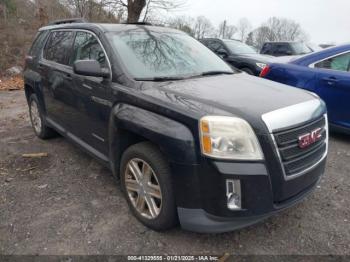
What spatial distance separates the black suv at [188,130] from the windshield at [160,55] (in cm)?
1

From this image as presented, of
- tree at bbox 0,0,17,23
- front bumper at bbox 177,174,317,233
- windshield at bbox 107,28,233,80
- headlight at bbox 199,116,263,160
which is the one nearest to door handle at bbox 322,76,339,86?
windshield at bbox 107,28,233,80

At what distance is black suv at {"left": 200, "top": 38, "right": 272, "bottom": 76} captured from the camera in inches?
332

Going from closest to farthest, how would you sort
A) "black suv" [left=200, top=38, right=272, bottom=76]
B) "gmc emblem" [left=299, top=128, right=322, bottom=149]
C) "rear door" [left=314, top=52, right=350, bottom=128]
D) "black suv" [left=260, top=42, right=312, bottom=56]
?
"gmc emblem" [left=299, top=128, right=322, bottom=149], "rear door" [left=314, top=52, right=350, bottom=128], "black suv" [left=200, top=38, right=272, bottom=76], "black suv" [left=260, top=42, right=312, bottom=56]

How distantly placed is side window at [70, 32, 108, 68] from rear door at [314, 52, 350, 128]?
342cm

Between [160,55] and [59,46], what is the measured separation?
1.84 metres

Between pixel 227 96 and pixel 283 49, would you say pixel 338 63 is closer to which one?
pixel 227 96

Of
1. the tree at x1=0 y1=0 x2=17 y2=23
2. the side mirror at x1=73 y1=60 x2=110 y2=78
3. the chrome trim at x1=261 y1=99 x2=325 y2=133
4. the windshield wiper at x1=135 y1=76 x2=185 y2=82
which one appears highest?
the tree at x1=0 y1=0 x2=17 y2=23

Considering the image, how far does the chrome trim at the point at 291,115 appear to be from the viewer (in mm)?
2387

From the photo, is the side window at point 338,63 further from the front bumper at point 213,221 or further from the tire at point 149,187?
the tire at point 149,187

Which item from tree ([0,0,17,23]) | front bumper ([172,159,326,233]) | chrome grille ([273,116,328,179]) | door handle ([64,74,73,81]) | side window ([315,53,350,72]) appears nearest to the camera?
front bumper ([172,159,326,233])

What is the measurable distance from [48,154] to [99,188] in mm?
1389

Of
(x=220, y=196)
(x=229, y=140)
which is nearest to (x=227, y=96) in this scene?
(x=229, y=140)

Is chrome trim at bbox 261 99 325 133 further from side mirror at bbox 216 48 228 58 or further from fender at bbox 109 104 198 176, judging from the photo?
side mirror at bbox 216 48 228 58

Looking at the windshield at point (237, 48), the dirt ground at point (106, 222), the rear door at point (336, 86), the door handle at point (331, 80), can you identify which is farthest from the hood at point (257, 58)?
the dirt ground at point (106, 222)
